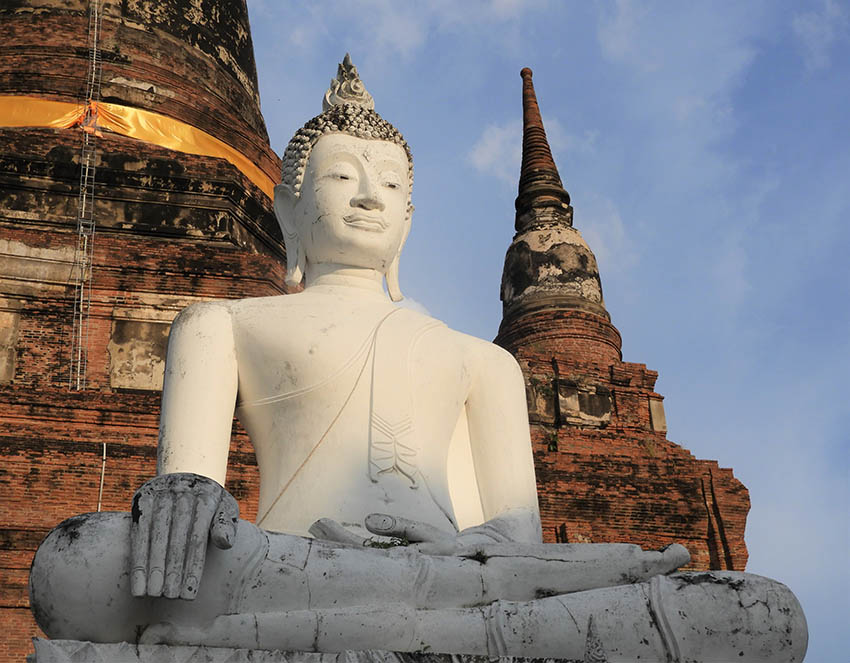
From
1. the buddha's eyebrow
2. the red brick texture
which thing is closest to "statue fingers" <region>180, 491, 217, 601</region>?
the buddha's eyebrow

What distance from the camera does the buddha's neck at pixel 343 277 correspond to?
4406 millimetres

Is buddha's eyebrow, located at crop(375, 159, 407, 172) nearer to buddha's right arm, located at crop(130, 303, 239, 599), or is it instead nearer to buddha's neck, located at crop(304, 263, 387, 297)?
buddha's neck, located at crop(304, 263, 387, 297)

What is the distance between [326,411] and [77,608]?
1.49 meters

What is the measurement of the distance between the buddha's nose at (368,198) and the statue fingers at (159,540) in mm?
1899

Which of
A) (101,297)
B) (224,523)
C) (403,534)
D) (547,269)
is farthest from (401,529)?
(547,269)

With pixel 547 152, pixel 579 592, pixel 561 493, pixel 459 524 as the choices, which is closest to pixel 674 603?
pixel 579 592

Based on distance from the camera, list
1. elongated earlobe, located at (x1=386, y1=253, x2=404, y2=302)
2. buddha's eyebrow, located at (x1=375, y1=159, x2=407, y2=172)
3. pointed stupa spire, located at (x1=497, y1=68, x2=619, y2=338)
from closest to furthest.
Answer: buddha's eyebrow, located at (x1=375, y1=159, x2=407, y2=172), elongated earlobe, located at (x1=386, y1=253, x2=404, y2=302), pointed stupa spire, located at (x1=497, y1=68, x2=619, y2=338)

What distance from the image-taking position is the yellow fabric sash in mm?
13711

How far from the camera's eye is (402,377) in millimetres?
4051

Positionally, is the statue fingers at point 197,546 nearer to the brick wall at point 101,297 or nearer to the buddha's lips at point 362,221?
the buddha's lips at point 362,221

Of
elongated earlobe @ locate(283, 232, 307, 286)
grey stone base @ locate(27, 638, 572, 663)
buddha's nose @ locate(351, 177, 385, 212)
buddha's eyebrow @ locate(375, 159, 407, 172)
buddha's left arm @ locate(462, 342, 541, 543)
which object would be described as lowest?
grey stone base @ locate(27, 638, 572, 663)

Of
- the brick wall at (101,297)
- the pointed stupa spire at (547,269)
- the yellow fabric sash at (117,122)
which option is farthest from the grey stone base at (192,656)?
the pointed stupa spire at (547,269)

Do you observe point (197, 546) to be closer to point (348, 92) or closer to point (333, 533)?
point (333, 533)

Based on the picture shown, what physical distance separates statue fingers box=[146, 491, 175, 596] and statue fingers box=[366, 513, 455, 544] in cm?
73
